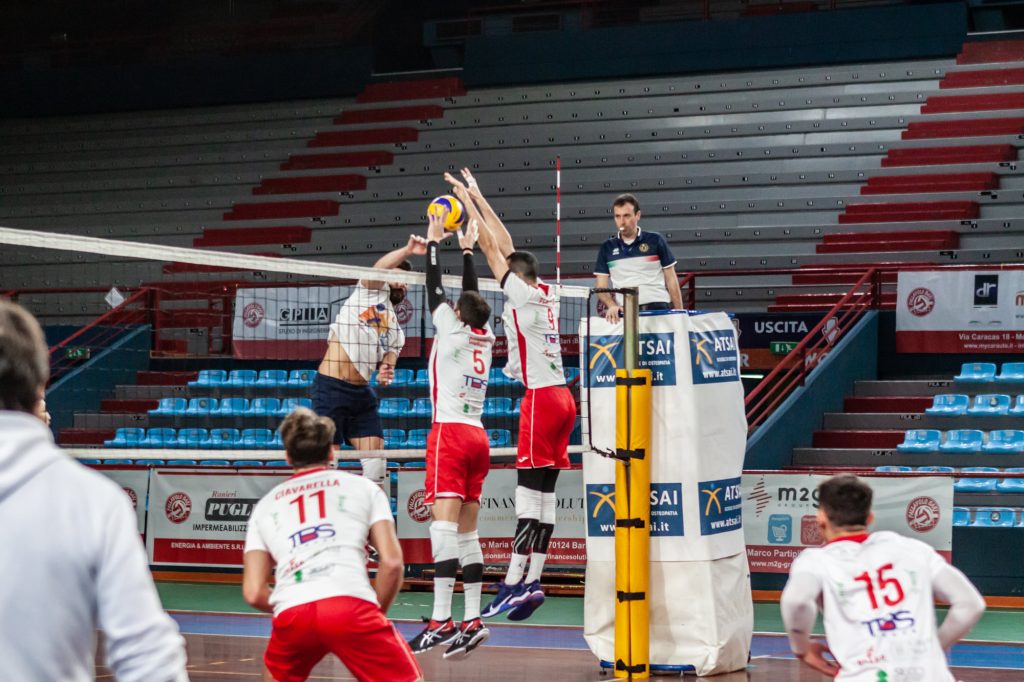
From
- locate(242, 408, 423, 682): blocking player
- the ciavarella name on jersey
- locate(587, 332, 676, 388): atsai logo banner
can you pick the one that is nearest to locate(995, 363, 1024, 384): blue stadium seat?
locate(587, 332, 676, 388): atsai logo banner

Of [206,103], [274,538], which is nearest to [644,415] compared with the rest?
[274,538]

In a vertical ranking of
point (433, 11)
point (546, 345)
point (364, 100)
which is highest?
point (433, 11)

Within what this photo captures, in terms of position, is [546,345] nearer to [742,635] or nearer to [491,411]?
[742,635]

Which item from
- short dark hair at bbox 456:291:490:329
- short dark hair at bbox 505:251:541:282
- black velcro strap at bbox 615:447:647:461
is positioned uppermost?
short dark hair at bbox 505:251:541:282

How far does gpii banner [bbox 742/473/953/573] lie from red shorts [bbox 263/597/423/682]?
7085 mm

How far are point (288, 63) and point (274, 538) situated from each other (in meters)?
21.8

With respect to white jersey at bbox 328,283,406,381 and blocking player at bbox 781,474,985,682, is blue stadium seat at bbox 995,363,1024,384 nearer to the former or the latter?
white jersey at bbox 328,283,406,381

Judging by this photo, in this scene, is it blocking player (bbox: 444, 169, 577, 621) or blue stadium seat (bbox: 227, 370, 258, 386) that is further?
blue stadium seat (bbox: 227, 370, 258, 386)

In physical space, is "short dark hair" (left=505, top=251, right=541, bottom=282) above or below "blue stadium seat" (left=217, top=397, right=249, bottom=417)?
above

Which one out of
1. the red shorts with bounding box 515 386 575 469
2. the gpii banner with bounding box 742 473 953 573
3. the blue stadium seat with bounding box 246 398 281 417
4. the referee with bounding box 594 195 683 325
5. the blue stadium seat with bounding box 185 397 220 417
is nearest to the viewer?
the red shorts with bounding box 515 386 575 469

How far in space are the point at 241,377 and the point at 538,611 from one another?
6365 mm

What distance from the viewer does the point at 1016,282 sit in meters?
14.1

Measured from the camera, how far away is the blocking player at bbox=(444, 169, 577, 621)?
8664mm

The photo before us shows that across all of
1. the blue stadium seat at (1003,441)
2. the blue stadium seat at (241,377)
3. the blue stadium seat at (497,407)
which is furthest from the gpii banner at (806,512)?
the blue stadium seat at (241,377)
